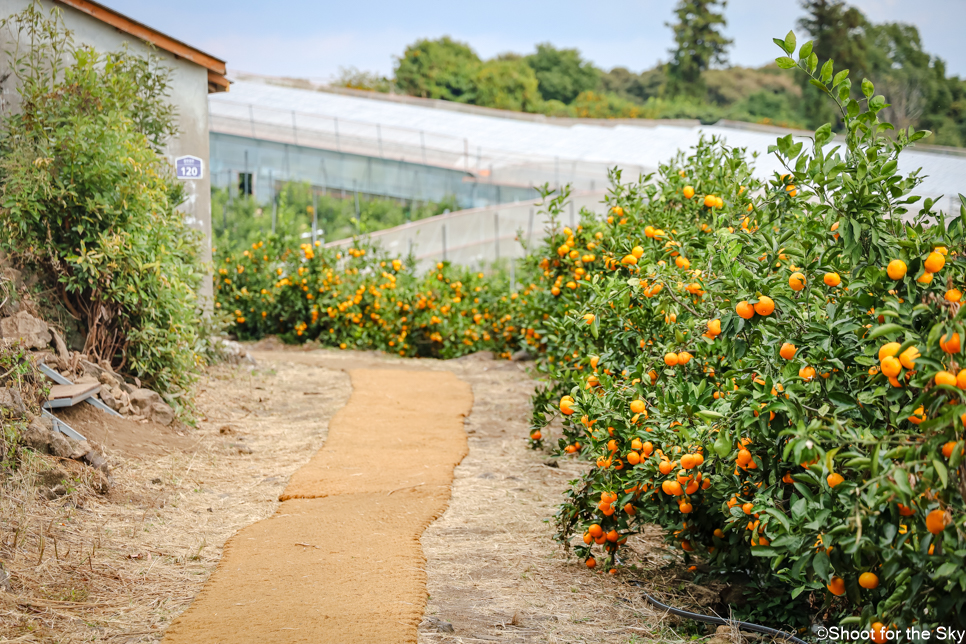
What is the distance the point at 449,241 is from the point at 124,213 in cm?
1026

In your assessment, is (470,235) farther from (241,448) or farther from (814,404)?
(814,404)

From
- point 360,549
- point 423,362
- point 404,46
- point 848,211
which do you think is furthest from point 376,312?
point 404,46

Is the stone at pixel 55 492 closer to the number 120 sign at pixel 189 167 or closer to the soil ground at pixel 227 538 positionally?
the soil ground at pixel 227 538

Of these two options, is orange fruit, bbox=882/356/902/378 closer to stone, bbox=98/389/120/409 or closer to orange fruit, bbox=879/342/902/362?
orange fruit, bbox=879/342/902/362

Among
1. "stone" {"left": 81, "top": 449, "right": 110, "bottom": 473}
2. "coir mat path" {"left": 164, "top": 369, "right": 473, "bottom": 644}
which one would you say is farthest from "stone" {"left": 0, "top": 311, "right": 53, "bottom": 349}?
"coir mat path" {"left": 164, "top": 369, "right": 473, "bottom": 644}

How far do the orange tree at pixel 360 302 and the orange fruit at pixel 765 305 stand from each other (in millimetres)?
7168

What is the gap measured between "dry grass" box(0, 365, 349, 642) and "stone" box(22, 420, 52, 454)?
113 millimetres

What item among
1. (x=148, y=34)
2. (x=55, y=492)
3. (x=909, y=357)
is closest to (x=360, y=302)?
(x=148, y=34)

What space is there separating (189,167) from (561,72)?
42556 millimetres

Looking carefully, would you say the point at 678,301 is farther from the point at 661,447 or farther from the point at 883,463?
the point at 883,463

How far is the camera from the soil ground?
8.98 feet

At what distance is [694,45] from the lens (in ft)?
138

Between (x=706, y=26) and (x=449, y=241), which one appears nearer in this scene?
(x=449, y=241)

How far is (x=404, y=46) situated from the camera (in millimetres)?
43594
